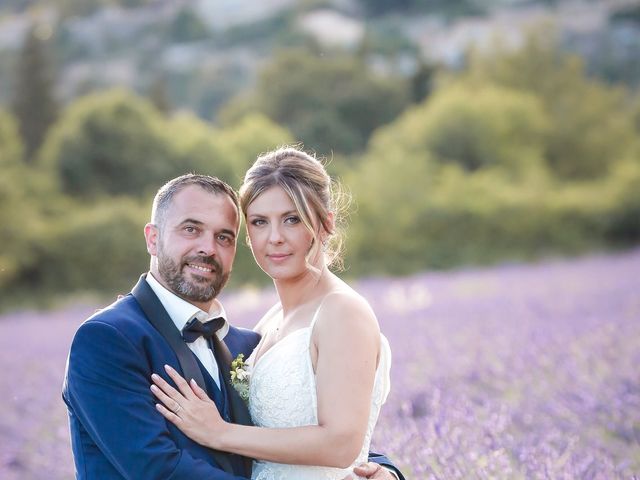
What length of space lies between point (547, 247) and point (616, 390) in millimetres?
21350

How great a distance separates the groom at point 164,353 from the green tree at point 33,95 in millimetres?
29860

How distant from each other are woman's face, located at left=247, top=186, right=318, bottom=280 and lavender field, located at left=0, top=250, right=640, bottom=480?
0.88 m

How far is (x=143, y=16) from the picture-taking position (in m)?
57.7

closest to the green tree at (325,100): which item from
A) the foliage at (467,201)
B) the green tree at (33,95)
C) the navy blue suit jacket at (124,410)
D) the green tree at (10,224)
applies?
the foliage at (467,201)

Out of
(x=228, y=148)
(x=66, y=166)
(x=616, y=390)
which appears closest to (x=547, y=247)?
(x=228, y=148)

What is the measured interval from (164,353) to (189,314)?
16 centimetres

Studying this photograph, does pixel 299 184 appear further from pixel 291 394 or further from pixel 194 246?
pixel 291 394

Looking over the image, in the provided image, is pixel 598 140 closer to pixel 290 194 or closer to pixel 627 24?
pixel 627 24

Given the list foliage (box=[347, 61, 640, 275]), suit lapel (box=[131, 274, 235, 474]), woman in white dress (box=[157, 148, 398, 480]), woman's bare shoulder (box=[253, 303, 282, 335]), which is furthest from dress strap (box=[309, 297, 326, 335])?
foliage (box=[347, 61, 640, 275])

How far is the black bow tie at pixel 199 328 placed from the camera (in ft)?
9.11

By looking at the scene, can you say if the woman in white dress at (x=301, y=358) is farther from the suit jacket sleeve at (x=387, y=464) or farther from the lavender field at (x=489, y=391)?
the lavender field at (x=489, y=391)

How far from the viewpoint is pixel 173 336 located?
108 inches

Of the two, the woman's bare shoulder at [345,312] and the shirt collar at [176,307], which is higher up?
the shirt collar at [176,307]

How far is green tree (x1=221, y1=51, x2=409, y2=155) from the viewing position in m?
34.2
